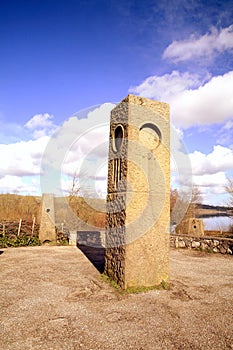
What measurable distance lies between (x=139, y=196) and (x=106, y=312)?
243cm

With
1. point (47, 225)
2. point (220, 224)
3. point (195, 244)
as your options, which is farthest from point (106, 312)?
point (220, 224)

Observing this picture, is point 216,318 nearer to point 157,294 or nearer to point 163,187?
point 157,294

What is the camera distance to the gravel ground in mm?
3297

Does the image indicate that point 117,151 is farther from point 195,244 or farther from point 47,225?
point 47,225

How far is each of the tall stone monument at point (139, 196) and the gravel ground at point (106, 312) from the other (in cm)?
51

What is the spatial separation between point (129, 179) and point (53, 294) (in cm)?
288

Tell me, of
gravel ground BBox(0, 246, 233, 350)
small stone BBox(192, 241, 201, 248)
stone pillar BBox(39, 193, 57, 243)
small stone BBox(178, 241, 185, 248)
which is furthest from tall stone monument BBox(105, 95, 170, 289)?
stone pillar BBox(39, 193, 57, 243)

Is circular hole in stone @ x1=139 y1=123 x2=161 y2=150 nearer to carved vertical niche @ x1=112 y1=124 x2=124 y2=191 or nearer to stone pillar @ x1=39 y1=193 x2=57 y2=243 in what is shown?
carved vertical niche @ x1=112 y1=124 x2=124 y2=191

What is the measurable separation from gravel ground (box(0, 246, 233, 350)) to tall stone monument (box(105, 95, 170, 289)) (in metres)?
0.51

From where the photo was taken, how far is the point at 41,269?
7.01 metres

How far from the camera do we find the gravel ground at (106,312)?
3.30 metres

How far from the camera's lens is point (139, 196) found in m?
5.61

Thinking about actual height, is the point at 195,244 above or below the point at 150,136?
below

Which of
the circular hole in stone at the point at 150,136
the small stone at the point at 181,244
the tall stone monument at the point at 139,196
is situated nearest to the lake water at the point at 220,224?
the small stone at the point at 181,244
